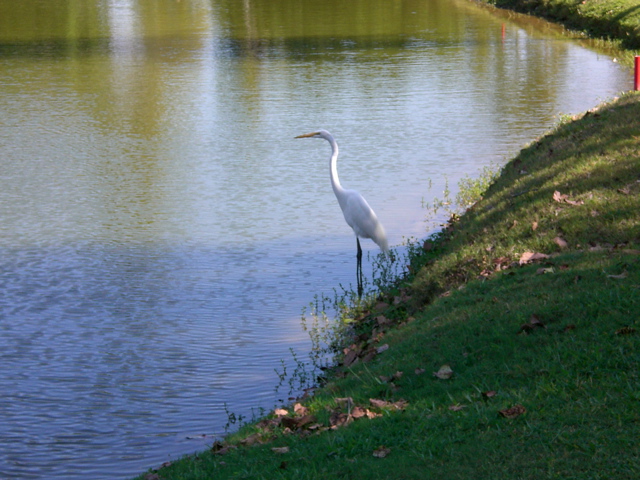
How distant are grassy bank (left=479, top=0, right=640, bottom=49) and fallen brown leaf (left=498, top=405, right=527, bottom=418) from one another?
28.0 metres

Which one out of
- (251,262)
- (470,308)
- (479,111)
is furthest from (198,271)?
(479,111)

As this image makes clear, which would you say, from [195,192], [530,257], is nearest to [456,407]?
[530,257]

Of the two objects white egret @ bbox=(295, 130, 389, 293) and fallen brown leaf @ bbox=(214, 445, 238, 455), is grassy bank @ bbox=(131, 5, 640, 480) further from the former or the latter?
white egret @ bbox=(295, 130, 389, 293)

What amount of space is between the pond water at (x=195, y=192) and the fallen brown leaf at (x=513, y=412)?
300 centimetres

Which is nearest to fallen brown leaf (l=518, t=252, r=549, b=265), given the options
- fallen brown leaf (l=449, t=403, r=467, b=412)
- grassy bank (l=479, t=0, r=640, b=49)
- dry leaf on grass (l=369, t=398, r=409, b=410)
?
dry leaf on grass (l=369, t=398, r=409, b=410)

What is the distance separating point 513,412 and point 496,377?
0.65 metres

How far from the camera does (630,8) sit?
34125mm

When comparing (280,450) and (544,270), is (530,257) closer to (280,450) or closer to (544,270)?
(544,270)

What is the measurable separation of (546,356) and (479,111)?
16.1m

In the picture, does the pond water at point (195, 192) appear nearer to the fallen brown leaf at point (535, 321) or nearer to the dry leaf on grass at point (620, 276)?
the fallen brown leaf at point (535, 321)

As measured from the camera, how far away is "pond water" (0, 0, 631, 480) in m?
8.27

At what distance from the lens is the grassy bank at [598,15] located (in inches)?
1259

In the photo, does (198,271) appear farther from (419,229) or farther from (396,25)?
(396,25)

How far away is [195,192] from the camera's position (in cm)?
1516
